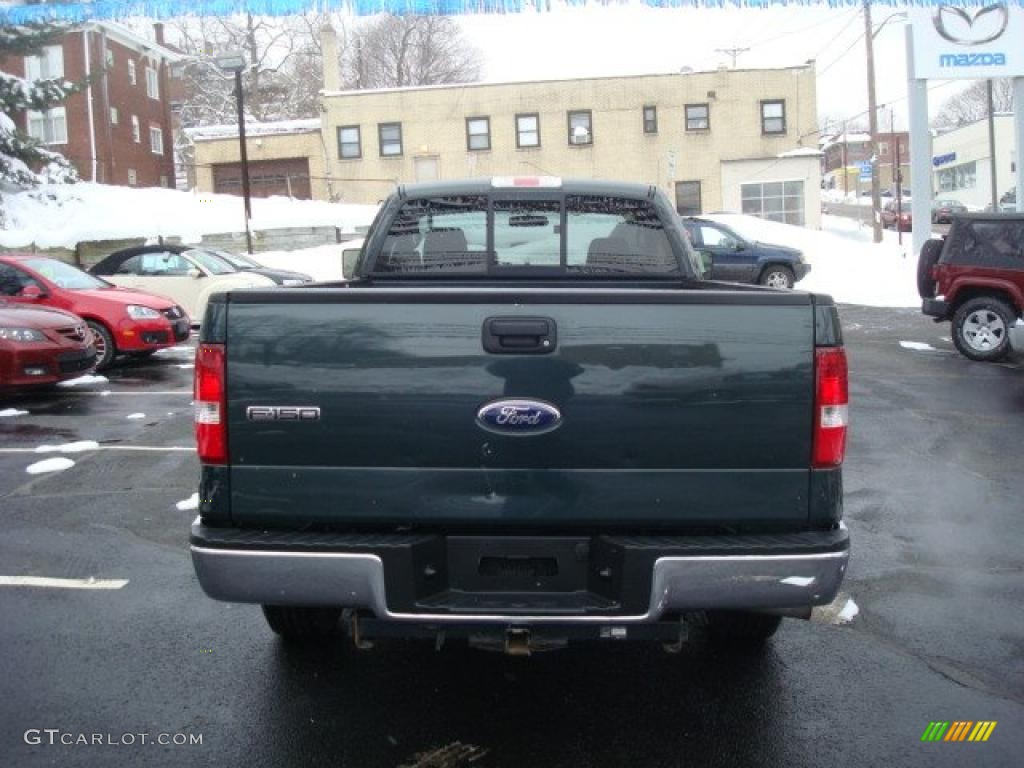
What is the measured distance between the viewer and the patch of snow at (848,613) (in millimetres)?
4578

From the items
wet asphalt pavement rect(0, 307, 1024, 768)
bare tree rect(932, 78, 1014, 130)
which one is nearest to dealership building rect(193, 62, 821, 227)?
wet asphalt pavement rect(0, 307, 1024, 768)

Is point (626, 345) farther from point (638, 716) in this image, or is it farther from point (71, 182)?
point (71, 182)

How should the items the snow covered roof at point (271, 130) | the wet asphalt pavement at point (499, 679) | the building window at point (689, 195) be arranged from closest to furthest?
the wet asphalt pavement at point (499, 679)
the building window at point (689, 195)
the snow covered roof at point (271, 130)

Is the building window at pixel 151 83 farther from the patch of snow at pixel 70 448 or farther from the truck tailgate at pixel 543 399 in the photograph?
the truck tailgate at pixel 543 399

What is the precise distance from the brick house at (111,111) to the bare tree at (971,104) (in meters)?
68.1

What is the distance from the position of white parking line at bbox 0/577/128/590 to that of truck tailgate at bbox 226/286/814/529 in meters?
2.42

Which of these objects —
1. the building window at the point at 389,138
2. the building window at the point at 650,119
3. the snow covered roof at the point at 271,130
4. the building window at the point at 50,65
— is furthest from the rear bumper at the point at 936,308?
the building window at the point at 50,65

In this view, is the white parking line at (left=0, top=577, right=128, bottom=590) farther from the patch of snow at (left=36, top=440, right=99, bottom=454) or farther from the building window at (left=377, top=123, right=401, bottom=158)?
the building window at (left=377, top=123, right=401, bottom=158)

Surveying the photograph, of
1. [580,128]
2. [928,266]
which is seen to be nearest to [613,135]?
[580,128]

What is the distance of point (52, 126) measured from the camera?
37.3m

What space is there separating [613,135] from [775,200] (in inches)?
260

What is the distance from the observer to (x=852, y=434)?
28.2 feet

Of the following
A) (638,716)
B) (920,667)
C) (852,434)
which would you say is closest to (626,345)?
(638,716)

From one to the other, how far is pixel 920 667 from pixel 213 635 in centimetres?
304
